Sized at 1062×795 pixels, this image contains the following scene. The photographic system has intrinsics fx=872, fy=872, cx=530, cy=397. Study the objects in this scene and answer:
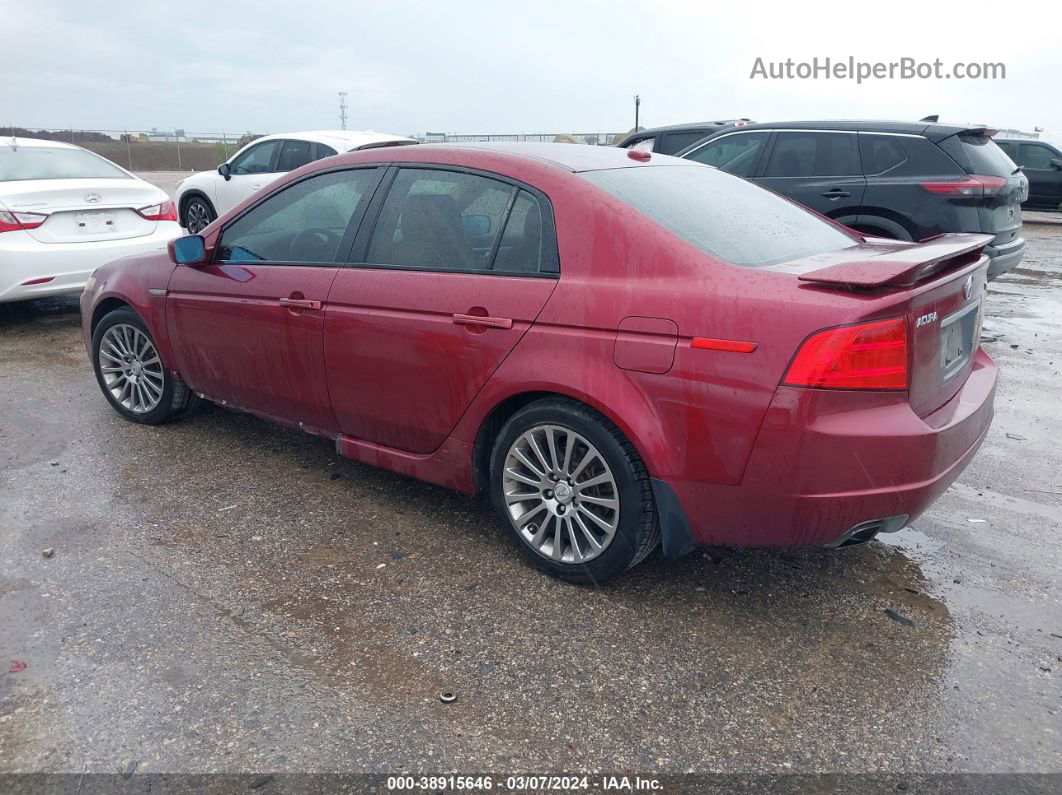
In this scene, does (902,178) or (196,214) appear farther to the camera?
(196,214)

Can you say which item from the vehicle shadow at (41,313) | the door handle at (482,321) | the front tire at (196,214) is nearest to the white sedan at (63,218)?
the vehicle shadow at (41,313)

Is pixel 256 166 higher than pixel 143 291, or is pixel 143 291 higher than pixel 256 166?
pixel 256 166

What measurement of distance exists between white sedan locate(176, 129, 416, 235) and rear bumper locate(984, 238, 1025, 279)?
22.3 ft

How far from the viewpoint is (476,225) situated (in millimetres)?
3463

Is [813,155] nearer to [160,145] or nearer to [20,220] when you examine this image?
[20,220]

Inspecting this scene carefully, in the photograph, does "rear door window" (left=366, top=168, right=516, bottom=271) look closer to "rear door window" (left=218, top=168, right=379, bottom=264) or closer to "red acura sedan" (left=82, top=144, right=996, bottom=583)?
"red acura sedan" (left=82, top=144, right=996, bottom=583)

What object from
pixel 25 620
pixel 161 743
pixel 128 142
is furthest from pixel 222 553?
pixel 128 142

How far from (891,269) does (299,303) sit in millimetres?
2471

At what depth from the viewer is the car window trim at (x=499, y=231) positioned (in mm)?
3230

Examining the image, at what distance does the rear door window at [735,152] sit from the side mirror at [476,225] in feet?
18.2

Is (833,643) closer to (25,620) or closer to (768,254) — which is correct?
(768,254)

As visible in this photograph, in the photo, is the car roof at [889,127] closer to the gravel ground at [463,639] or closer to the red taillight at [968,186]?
the red taillight at [968,186]

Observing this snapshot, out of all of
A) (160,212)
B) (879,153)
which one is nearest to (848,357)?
(879,153)

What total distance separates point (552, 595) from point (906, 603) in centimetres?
132
